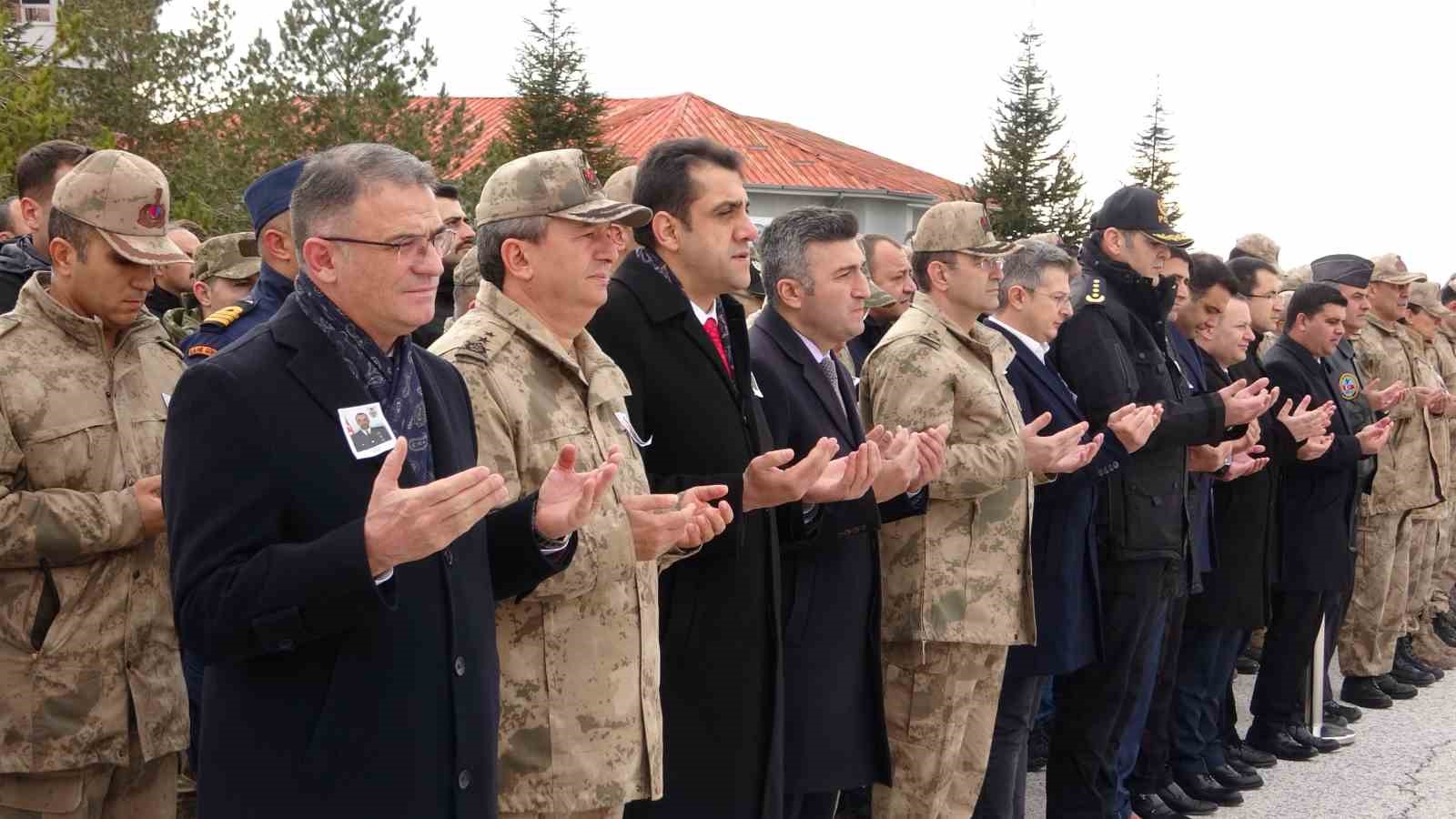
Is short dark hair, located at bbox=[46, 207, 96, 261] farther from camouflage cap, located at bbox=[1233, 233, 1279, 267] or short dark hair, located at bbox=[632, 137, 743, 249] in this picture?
camouflage cap, located at bbox=[1233, 233, 1279, 267]

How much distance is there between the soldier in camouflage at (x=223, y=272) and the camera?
5727 mm

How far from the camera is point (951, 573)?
4.89 m

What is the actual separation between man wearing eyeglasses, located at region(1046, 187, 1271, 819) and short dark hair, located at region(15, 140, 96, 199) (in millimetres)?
3838

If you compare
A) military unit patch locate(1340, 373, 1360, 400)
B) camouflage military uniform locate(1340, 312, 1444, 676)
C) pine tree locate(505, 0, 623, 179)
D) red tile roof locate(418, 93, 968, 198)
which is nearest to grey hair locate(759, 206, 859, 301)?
military unit patch locate(1340, 373, 1360, 400)

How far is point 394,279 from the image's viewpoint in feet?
8.64

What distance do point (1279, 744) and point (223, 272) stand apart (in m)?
5.78

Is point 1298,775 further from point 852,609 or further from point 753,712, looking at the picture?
point 753,712

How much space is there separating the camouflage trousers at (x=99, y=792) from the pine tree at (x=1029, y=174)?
37.8 m

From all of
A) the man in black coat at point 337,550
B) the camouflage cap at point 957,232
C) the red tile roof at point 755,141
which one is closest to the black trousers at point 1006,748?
the camouflage cap at point 957,232

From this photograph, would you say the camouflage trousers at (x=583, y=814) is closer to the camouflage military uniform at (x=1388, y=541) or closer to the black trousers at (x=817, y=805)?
the black trousers at (x=817, y=805)

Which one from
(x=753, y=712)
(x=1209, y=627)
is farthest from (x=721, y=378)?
(x=1209, y=627)

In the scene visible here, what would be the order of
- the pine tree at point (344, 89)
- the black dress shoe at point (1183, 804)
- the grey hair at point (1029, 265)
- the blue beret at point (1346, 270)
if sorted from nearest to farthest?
1. the grey hair at point (1029, 265)
2. the black dress shoe at point (1183, 804)
3. the blue beret at point (1346, 270)
4. the pine tree at point (344, 89)

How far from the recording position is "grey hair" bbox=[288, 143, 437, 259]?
8.68 ft

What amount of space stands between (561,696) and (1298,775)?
5324 mm
